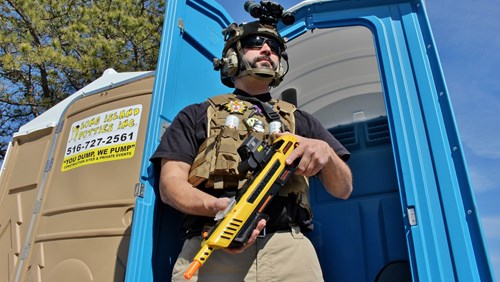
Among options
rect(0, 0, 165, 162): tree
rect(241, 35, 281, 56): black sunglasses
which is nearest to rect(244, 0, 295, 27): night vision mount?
rect(241, 35, 281, 56): black sunglasses

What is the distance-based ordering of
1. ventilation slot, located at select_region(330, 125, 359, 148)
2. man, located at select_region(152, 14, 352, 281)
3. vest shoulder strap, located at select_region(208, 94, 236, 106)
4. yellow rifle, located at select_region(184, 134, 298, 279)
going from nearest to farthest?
yellow rifle, located at select_region(184, 134, 298, 279) → man, located at select_region(152, 14, 352, 281) → vest shoulder strap, located at select_region(208, 94, 236, 106) → ventilation slot, located at select_region(330, 125, 359, 148)

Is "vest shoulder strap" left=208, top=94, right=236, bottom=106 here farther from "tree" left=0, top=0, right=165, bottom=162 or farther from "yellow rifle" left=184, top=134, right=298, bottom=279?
"tree" left=0, top=0, right=165, bottom=162

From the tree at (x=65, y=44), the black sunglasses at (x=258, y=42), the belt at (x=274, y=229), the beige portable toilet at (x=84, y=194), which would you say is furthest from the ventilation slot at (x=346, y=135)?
the tree at (x=65, y=44)

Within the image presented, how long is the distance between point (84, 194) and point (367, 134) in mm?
2391

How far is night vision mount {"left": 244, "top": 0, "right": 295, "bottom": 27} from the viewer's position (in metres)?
2.38

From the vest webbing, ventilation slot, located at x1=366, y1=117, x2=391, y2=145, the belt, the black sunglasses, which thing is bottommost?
the belt

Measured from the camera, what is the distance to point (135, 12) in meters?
9.03

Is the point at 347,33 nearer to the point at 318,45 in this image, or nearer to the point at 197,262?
the point at 318,45

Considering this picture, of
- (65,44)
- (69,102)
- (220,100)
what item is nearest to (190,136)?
(220,100)

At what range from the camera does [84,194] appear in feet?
11.0

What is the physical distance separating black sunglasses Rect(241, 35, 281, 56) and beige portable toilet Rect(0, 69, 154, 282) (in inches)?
53.0

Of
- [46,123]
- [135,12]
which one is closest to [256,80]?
[46,123]

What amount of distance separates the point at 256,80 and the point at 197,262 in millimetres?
1182

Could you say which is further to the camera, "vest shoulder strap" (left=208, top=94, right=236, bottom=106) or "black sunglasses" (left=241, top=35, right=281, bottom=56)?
"black sunglasses" (left=241, top=35, right=281, bottom=56)
